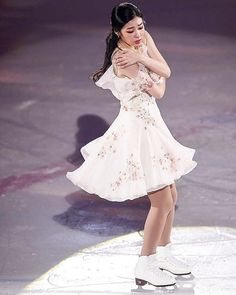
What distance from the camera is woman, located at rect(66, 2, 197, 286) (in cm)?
350

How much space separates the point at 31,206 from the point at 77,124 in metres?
0.95

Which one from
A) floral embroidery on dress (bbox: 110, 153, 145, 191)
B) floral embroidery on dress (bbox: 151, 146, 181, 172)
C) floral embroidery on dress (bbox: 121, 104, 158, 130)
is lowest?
floral embroidery on dress (bbox: 110, 153, 145, 191)

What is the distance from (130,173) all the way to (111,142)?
17cm

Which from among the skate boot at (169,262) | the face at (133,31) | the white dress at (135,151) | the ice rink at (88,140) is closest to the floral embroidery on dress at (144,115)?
the white dress at (135,151)

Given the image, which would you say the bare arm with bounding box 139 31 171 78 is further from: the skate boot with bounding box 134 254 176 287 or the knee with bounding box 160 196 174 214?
the skate boot with bounding box 134 254 176 287

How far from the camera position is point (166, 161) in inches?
141

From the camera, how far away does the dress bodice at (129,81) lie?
3516 millimetres

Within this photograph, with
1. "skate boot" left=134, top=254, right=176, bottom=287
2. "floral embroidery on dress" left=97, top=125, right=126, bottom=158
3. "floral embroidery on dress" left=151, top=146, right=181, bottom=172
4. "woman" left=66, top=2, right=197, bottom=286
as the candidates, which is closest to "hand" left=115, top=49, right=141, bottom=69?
"woman" left=66, top=2, right=197, bottom=286

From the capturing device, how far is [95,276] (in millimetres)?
3688

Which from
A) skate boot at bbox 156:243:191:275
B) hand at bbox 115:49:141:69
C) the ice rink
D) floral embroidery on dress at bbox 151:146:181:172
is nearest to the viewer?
hand at bbox 115:49:141:69

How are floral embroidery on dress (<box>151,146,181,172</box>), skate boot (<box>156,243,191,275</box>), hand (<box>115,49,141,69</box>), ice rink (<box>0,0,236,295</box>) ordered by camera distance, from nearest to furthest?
hand (<box>115,49,141,69</box>), floral embroidery on dress (<box>151,146,181,172</box>), skate boot (<box>156,243,191,275</box>), ice rink (<box>0,0,236,295</box>)

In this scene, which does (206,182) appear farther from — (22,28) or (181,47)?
(22,28)

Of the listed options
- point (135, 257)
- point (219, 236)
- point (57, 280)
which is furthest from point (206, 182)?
point (57, 280)

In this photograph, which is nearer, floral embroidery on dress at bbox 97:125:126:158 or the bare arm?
the bare arm
